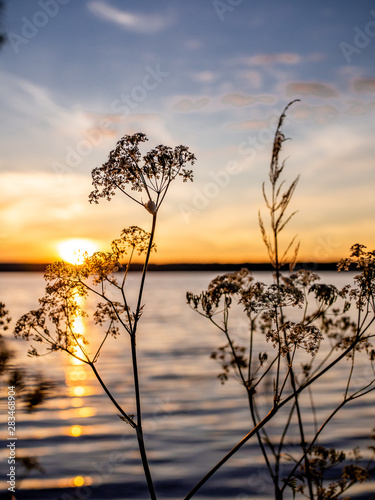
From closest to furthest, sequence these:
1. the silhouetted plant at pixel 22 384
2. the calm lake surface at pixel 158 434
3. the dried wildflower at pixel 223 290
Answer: the dried wildflower at pixel 223 290 < the silhouetted plant at pixel 22 384 < the calm lake surface at pixel 158 434

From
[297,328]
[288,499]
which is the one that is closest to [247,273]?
[297,328]

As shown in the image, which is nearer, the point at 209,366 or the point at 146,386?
the point at 146,386

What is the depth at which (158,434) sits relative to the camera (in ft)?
58.6

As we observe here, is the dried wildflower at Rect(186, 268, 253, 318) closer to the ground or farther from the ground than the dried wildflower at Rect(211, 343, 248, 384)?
farther from the ground

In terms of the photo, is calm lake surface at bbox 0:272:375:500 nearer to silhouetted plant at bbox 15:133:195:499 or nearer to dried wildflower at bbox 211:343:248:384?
dried wildflower at bbox 211:343:248:384

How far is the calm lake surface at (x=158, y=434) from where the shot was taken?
13383mm

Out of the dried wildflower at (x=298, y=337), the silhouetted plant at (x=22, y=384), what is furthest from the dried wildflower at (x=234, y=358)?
the silhouetted plant at (x=22, y=384)

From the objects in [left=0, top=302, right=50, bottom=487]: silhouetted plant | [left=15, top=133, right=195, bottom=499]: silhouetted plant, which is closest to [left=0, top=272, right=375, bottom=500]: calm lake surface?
[left=0, top=302, right=50, bottom=487]: silhouetted plant

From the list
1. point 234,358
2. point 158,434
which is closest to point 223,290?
point 234,358

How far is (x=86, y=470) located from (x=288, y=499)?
5.95 m

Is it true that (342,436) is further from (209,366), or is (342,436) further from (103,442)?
(209,366)

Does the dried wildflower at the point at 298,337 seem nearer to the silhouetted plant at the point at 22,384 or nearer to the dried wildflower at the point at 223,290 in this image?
the dried wildflower at the point at 223,290

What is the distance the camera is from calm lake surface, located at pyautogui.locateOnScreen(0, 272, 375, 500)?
13.4 meters

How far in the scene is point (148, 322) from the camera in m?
65.1
